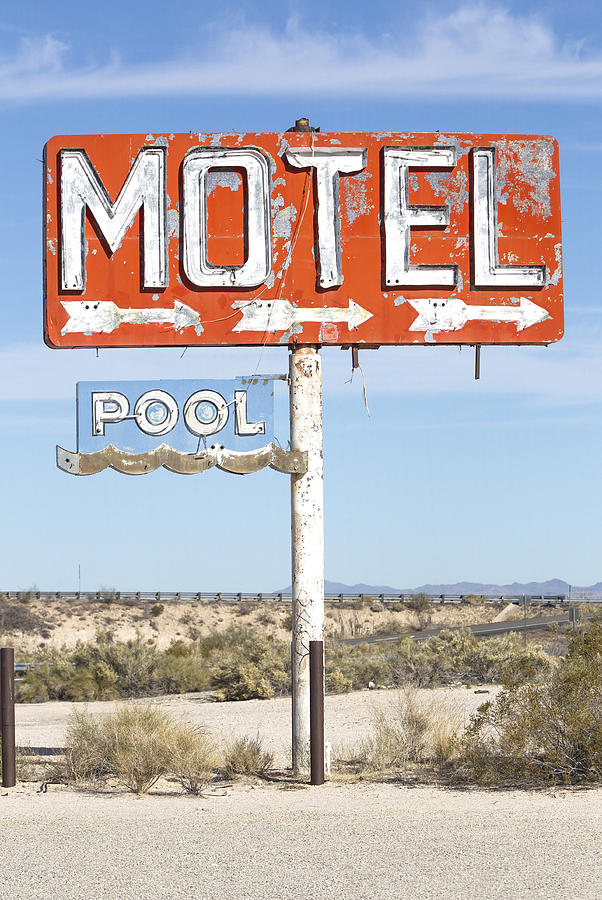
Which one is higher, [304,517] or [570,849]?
[304,517]

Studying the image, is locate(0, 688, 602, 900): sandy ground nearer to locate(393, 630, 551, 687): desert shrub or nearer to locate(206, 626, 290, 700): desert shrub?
locate(206, 626, 290, 700): desert shrub

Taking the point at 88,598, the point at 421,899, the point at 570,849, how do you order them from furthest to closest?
1. the point at 88,598
2. the point at 570,849
3. the point at 421,899

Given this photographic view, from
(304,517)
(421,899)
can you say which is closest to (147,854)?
(421,899)

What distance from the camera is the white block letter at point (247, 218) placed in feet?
42.8

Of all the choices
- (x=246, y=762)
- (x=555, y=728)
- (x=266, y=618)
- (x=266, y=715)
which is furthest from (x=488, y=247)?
(x=266, y=618)

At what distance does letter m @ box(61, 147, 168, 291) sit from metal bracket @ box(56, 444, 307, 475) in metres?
2.00

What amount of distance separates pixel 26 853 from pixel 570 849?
3994mm

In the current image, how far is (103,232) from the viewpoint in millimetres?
13078

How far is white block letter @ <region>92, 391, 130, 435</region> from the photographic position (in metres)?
12.6

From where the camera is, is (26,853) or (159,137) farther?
(159,137)

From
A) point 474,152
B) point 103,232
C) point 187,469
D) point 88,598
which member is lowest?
point 88,598

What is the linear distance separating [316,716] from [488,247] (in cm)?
564

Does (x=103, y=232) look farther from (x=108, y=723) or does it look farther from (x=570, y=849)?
(x=570, y=849)

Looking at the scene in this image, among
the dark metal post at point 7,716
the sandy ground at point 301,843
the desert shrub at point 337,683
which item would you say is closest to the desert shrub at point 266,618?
the desert shrub at point 337,683
